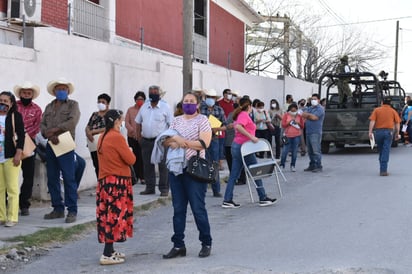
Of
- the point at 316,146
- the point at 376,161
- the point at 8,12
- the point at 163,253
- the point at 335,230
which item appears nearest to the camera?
the point at 163,253

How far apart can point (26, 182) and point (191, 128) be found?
3333 millimetres

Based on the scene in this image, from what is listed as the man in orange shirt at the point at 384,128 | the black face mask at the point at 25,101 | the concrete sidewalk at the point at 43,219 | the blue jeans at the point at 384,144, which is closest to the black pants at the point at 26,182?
the concrete sidewalk at the point at 43,219

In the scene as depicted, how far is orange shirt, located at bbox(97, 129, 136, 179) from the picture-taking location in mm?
6898

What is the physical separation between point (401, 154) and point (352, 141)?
5.77ft

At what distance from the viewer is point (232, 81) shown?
21625 mm

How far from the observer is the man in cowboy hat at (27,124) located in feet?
30.6

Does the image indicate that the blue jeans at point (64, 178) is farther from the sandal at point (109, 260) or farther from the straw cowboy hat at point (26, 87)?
the sandal at point (109, 260)

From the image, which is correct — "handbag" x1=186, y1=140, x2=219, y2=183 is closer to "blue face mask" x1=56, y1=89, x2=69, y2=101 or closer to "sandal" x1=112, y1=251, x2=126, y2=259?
"sandal" x1=112, y1=251, x2=126, y2=259

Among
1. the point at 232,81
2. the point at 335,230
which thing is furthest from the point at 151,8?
the point at 335,230

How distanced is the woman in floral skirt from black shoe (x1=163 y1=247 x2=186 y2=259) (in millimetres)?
462

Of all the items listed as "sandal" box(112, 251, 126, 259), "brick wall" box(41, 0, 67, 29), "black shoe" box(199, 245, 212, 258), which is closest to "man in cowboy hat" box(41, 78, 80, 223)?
"sandal" box(112, 251, 126, 259)

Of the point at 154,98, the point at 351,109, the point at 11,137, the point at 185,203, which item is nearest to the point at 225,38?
the point at 351,109

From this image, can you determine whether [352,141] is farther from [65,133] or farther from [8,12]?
[65,133]

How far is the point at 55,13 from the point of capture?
14.5 m
